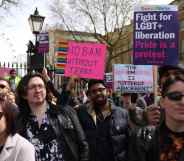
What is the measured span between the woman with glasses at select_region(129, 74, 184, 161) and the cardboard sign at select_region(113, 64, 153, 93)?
925cm

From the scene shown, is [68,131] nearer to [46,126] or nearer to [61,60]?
[46,126]

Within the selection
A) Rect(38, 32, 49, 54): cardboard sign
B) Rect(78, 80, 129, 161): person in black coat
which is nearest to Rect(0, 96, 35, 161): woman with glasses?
Rect(78, 80, 129, 161): person in black coat

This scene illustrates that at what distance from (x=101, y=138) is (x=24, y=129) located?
0.90m

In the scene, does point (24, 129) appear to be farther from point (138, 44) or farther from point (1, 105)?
point (138, 44)

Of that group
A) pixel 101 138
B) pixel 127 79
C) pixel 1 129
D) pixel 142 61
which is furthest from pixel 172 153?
pixel 127 79

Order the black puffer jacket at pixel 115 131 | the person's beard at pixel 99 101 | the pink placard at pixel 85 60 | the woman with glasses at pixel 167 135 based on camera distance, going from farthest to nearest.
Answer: the pink placard at pixel 85 60
the person's beard at pixel 99 101
the black puffer jacket at pixel 115 131
the woman with glasses at pixel 167 135

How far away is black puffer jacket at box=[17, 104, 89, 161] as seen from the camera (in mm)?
4258

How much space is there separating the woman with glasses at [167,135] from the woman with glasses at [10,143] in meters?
0.62

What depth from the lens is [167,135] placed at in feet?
9.34

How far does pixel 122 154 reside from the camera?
4.69 m

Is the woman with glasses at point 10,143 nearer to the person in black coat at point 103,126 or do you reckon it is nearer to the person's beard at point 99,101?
the person in black coat at point 103,126

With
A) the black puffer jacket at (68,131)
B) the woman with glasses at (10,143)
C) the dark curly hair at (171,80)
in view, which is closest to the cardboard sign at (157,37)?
the black puffer jacket at (68,131)

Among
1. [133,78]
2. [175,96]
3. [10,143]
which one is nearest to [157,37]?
[175,96]

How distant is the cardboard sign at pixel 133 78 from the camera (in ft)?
41.6
